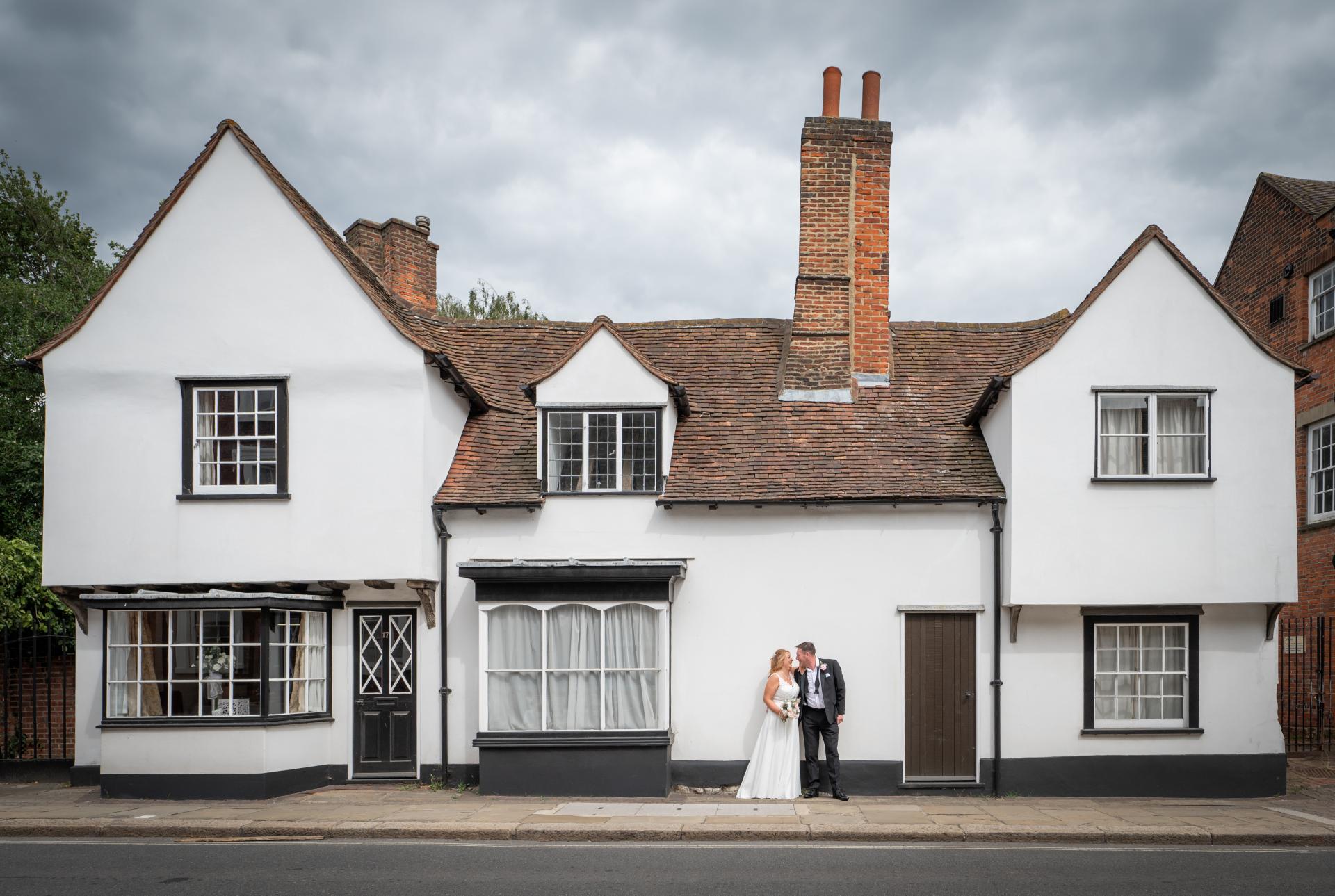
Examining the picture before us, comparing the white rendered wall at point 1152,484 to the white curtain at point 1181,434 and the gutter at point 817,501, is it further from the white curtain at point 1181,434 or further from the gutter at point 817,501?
the gutter at point 817,501

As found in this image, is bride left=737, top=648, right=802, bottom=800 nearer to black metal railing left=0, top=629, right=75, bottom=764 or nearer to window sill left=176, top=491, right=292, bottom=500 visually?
window sill left=176, top=491, right=292, bottom=500

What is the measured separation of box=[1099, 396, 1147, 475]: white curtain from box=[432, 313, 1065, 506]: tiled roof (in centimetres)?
148

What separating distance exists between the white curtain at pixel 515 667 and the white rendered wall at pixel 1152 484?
623 cm

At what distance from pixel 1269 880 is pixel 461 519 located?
9981mm

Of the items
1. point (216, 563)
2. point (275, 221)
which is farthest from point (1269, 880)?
point (275, 221)

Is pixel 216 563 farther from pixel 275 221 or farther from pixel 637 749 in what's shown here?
pixel 637 749

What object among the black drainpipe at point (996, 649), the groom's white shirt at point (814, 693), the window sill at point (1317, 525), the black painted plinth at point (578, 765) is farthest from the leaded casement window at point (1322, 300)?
the black painted plinth at point (578, 765)

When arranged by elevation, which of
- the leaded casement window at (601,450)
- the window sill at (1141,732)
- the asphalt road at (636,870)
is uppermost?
the leaded casement window at (601,450)

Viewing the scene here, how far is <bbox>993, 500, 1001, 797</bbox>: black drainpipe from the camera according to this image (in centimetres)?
1337

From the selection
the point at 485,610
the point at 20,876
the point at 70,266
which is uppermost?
the point at 70,266

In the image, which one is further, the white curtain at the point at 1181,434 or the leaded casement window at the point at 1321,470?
the leaded casement window at the point at 1321,470

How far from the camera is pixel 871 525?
45.6 ft

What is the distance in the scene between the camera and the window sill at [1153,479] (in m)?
13.3

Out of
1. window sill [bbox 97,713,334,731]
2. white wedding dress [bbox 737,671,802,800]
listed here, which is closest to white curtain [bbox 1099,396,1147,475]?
white wedding dress [bbox 737,671,802,800]
